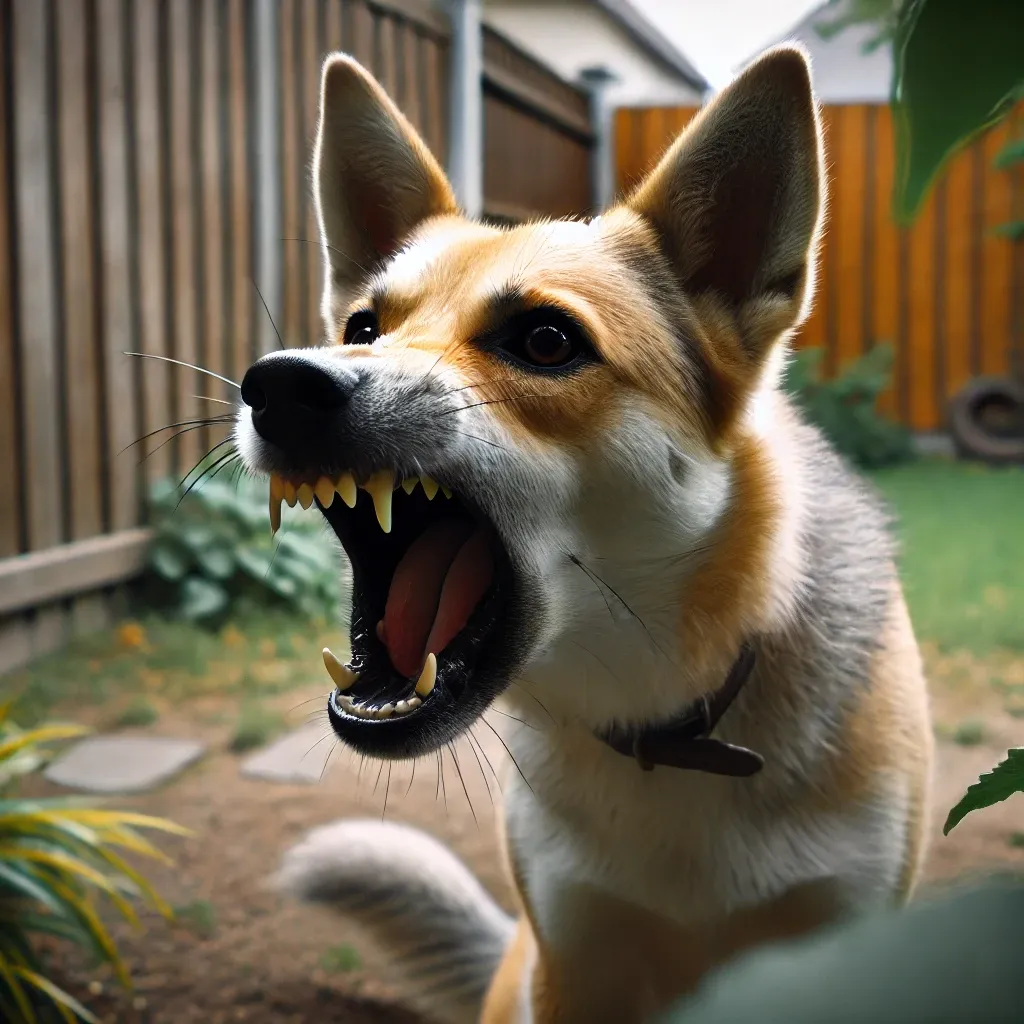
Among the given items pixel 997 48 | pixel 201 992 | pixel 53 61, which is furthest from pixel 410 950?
pixel 53 61

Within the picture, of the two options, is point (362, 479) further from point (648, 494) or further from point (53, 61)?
point (53, 61)

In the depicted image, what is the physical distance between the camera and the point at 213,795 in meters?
2.10

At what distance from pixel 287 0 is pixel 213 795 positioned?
204cm

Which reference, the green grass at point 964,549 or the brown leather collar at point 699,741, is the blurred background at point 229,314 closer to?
the green grass at point 964,549

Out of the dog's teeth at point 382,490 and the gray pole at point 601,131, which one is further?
the gray pole at point 601,131

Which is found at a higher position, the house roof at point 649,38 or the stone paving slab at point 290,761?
the house roof at point 649,38

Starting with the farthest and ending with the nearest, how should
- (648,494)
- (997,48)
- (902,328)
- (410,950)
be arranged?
(902,328) < (410,950) < (648,494) < (997,48)

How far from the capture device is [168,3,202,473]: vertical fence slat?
2.72 metres

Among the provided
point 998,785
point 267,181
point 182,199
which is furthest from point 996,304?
point 998,785

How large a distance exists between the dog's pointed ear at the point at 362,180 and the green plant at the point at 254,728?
1.40 meters

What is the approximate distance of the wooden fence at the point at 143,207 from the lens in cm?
250

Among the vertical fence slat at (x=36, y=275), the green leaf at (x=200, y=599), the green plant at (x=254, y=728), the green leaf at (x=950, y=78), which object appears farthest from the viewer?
the green leaf at (x=200, y=599)

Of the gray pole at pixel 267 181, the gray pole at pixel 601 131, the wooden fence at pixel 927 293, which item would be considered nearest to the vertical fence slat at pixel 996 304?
the wooden fence at pixel 927 293

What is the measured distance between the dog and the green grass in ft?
5.44
